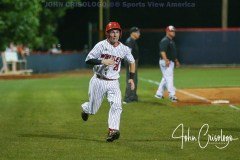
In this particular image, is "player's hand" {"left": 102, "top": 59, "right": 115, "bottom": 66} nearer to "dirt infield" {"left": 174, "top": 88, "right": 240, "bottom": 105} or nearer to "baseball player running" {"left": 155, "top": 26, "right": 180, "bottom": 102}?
"dirt infield" {"left": 174, "top": 88, "right": 240, "bottom": 105}

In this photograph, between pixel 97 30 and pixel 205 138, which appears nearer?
pixel 205 138

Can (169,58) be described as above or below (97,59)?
below

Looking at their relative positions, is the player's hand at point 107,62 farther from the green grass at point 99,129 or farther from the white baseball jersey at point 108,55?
the green grass at point 99,129

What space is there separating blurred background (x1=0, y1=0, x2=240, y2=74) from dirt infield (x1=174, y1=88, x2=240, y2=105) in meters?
14.2

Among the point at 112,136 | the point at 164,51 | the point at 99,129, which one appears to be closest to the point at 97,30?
the point at 164,51

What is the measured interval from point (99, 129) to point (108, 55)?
1.88 m

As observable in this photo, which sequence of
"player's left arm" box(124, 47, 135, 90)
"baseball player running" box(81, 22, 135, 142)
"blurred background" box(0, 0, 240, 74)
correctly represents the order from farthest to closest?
"blurred background" box(0, 0, 240, 74)
"player's left arm" box(124, 47, 135, 90)
"baseball player running" box(81, 22, 135, 142)

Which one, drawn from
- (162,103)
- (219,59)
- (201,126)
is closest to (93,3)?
(219,59)

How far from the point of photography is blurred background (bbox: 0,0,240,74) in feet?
117

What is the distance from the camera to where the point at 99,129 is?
13023 mm

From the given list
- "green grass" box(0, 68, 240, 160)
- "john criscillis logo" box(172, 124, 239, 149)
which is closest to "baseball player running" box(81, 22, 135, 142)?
"green grass" box(0, 68, 240, 160)

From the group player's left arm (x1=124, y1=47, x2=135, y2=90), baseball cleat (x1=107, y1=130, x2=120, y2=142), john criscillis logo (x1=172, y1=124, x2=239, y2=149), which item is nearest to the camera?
john criscillis logo (x1=172, y1=124, x2=239, y2=149)

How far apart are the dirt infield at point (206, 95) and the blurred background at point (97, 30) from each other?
14191 millimetres

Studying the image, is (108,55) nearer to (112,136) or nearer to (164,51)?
(112,136)
